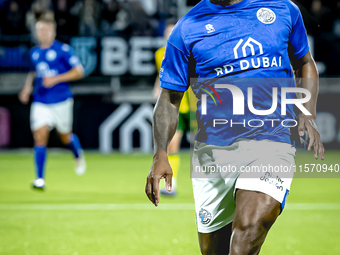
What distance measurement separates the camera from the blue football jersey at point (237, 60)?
2.68m

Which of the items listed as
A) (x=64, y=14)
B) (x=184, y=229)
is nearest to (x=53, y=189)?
(x=184, y=229)

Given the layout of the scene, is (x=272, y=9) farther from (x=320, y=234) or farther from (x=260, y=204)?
(x=320, y=234)

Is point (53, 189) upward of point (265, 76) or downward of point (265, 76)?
downward

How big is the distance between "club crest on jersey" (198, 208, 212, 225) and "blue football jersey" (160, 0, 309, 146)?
354 mm

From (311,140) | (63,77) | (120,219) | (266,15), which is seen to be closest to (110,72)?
(63,77)

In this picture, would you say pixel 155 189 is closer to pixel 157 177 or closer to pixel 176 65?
pixel 157 177

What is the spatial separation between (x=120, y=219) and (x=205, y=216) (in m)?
2.74

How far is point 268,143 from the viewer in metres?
2.68

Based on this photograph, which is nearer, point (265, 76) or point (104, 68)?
point (265, 76)

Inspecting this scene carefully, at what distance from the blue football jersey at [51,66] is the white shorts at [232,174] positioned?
5.10m

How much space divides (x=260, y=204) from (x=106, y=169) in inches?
289

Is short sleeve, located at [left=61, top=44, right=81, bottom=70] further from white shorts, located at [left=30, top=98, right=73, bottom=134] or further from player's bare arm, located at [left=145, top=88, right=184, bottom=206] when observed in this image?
player's bare arm, located at [left=145, top=88, right=184, bottom=206]

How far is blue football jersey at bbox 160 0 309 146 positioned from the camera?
8.79ft

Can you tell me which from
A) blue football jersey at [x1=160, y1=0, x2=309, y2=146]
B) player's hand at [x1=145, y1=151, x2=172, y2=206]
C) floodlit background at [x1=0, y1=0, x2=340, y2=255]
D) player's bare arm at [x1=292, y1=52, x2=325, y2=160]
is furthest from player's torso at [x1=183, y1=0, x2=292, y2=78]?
floodlit background at [x1=0, y1=0, x2=340, y2=255]
